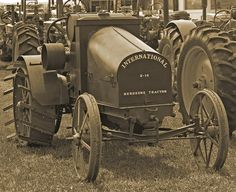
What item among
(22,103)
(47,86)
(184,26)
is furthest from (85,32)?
(184,26)

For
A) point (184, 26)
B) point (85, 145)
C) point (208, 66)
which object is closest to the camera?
point (85, 145)

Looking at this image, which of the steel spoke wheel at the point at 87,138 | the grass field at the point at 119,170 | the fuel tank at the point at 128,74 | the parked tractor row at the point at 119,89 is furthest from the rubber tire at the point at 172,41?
the steel spoke wheel at the point at 87,138

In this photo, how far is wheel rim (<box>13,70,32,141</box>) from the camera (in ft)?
20.3

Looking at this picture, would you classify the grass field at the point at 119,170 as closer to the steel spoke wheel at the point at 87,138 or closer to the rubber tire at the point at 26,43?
the steel spoke wheel at the point at 87,138

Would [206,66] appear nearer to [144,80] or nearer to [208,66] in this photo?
[208,66]

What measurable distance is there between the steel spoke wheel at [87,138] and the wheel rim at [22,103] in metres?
1.23

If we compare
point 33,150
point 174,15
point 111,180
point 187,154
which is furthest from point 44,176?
point 174,15

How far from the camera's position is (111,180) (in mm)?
4938

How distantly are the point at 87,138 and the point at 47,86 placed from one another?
4.45ft

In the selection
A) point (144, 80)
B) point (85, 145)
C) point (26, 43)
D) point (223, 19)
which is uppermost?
point (223, 19)

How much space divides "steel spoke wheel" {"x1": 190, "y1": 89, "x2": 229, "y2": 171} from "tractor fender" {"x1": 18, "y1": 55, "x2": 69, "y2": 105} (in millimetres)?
1528

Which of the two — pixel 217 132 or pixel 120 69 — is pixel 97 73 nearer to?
pixel 120 69

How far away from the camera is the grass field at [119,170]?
15.6ft

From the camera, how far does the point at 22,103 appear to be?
20.3 ft
